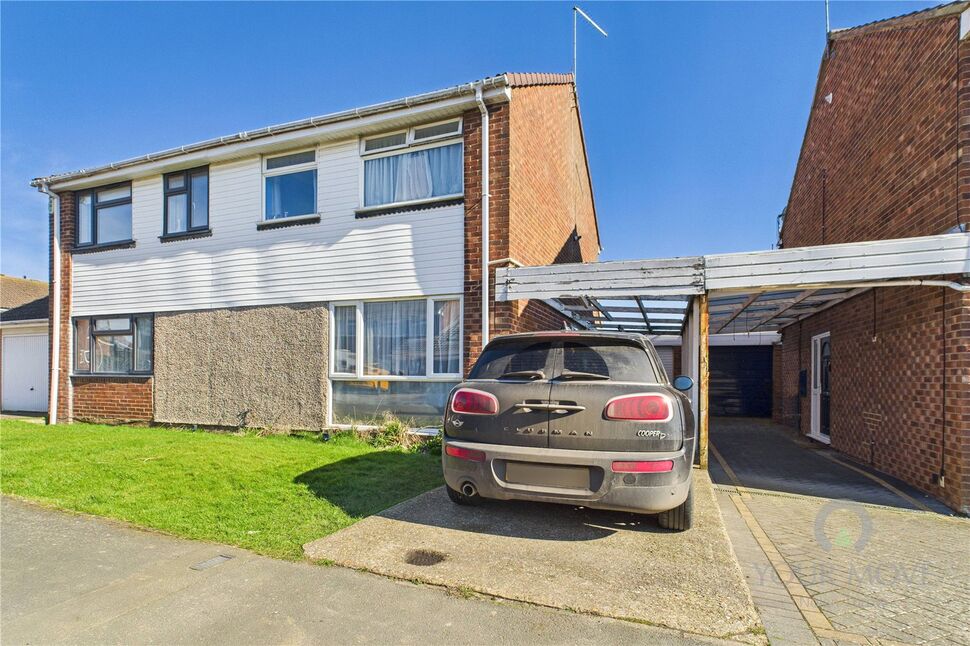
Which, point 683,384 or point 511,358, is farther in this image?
point 683,384

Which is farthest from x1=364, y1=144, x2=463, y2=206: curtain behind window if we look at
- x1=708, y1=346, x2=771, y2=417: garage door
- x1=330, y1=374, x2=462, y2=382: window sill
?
x1=708, y1=346, x2=771, y2=417: garage door

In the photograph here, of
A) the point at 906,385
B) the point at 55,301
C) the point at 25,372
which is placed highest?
the point at 55,301

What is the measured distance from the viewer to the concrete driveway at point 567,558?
9.46ft

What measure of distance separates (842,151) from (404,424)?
28.9 feet

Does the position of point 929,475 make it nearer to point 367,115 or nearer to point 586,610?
point 586,610

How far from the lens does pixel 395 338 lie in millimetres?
8320

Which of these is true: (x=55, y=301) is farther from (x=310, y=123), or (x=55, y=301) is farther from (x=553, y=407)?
(x=553, y=407)

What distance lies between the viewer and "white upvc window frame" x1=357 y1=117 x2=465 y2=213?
794cm

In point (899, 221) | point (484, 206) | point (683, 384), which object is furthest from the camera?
point (484, 206)

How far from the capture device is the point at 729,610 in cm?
283

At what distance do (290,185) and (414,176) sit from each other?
99.6 inches

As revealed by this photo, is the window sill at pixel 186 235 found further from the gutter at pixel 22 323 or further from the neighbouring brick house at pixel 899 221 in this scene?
the neighbouring brick house at pixel 899 221

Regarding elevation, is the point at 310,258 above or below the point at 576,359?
above
